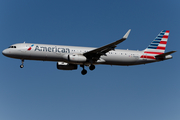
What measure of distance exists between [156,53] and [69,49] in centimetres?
1501

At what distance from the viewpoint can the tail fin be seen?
45.6m

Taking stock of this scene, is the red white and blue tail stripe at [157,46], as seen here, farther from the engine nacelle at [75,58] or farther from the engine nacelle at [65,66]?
the engine nacelle at [65,66]

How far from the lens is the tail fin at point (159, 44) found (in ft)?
150

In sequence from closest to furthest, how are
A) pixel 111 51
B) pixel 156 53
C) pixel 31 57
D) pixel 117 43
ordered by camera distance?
pixel 117 43, pixel 31 57, pixel 111 51, pixel 156 53

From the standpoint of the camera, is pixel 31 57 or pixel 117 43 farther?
pixel 31 57

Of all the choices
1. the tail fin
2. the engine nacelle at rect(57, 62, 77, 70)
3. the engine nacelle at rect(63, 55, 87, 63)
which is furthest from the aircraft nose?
the tail fin

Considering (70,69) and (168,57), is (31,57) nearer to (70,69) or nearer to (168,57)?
(70,69)

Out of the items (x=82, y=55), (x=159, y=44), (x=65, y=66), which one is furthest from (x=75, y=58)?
(x=159, y=44)

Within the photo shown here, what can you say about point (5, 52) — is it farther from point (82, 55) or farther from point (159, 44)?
point (159, 44)

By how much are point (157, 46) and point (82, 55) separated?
1418 centimetres

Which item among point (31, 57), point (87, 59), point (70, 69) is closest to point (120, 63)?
point (87, 59)

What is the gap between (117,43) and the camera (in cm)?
3678

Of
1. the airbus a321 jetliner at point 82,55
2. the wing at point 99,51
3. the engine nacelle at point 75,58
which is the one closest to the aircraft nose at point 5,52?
the airbus a321 jetliner at point 82,55

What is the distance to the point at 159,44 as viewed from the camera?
1845 inches
